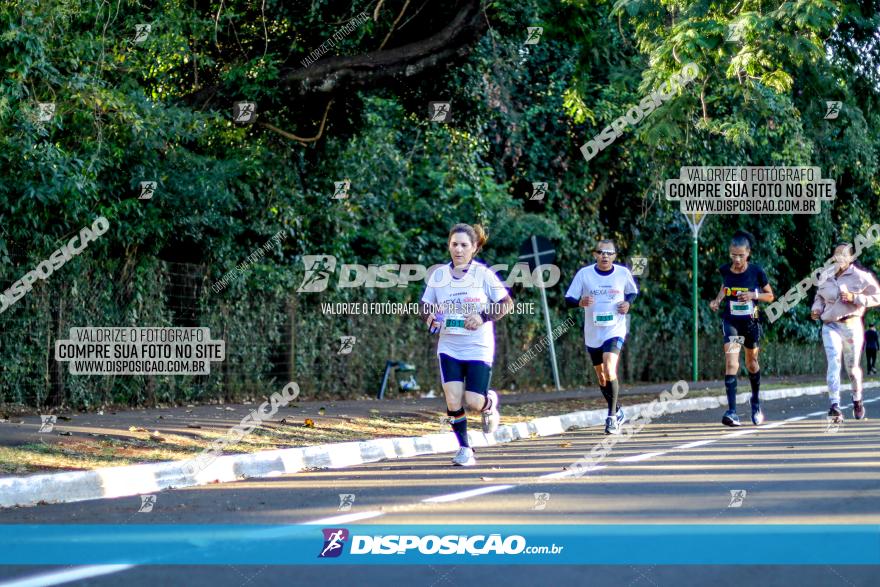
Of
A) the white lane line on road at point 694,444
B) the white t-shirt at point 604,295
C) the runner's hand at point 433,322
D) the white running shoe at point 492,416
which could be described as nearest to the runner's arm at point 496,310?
the runner's hand at point 433,322

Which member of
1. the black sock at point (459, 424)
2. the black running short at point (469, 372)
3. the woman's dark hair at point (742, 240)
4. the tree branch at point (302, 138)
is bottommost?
the black sock at point (459, 424)

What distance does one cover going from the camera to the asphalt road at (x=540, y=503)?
241 inches

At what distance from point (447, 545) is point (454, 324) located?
4.87 metres

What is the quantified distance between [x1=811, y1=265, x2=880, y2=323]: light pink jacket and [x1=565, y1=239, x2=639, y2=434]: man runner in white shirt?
274 centimetres

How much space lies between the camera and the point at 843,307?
1650cm

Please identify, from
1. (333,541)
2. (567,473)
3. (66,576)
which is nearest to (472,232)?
(567,473)

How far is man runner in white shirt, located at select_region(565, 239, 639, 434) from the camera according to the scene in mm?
15594

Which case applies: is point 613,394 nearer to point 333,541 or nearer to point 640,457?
point 640,457

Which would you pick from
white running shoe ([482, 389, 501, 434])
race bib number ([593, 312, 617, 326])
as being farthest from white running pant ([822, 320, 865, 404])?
white running shoe ([482, 389, 501, 434])

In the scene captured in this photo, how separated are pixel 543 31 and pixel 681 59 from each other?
4340mm

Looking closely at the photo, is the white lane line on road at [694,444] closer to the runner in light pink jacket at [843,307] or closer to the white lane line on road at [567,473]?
the white lane line on road at [567,473]

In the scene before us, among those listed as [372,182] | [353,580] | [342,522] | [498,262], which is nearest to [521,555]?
[353,580]

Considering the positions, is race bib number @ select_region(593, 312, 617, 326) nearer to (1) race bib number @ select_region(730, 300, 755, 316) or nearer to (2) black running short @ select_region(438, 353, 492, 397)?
(1) race bib number @ select_region(730, 300, 755, 316)

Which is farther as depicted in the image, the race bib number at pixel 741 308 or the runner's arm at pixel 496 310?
the race bib number at pixel 741 308
